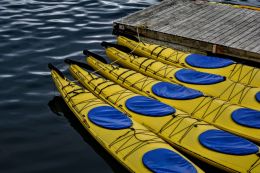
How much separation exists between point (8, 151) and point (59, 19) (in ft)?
43.8

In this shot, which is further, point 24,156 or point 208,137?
point 24,156

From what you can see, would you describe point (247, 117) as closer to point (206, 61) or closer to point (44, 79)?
point (206, 61)

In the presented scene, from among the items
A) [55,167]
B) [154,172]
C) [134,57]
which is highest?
[134,57]

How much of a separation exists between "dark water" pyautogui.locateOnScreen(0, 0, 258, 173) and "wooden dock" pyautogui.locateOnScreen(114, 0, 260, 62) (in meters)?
2.80

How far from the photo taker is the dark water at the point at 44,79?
14.0 meters

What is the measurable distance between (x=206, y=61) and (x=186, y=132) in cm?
529

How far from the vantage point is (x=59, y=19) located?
25.7 m

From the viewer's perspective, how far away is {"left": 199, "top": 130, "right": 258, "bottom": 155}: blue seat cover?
12.3 m

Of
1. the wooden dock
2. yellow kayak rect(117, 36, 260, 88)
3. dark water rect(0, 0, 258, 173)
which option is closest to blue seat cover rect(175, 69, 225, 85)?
yellow kayak rect(117, 36, 260, 88)

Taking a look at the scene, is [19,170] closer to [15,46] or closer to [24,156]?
[24,156]

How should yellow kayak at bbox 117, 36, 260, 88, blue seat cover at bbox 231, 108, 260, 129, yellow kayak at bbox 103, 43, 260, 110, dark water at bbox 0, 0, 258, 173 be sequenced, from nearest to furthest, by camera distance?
1. blue seat cover at bbox 231, 108, 260, 129
2. dark water at bbox 0, 0, 258, 173
3. yellow kayak at bbox 103, 43, 260, 110
4. yellow kayak at bbox 117, 36, 260, 88

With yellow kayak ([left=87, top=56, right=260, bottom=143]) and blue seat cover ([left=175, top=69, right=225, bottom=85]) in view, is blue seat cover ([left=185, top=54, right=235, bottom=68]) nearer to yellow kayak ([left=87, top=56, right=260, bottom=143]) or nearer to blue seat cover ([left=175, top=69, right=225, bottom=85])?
blue seat cover ([left=175, top=69, right=225, bottom=85])

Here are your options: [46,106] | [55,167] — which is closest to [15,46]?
[46,106]

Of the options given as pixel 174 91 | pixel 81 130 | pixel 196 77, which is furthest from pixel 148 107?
pixel 196 77
